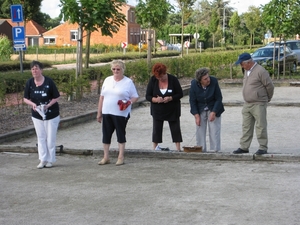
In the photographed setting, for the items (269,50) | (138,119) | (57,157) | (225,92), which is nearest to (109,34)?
(138,119)

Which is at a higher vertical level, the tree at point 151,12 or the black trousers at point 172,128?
the tree at point 151,12

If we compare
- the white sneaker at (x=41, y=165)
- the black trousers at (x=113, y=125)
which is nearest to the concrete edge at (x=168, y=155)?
the black trousers at (x=113, y=125)

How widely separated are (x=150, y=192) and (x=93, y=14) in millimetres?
11582

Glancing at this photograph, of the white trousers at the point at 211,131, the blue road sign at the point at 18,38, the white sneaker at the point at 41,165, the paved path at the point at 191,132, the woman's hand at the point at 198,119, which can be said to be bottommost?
the paved path at the point at 191,132

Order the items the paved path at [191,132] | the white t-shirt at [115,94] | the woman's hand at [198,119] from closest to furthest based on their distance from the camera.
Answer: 1. the white t-shirt at [115,94]
2. the woman's hand at [198,119]
3. the paved path at [191,132]

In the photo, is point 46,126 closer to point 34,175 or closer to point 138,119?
point 34,175

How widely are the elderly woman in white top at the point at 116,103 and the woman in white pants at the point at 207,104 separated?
1.12 m

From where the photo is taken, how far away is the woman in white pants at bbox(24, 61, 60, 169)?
31.4 feet

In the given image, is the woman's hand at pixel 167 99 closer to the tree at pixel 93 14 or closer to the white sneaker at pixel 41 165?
the white sneaker at pixel 41 165

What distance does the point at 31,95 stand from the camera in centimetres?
966

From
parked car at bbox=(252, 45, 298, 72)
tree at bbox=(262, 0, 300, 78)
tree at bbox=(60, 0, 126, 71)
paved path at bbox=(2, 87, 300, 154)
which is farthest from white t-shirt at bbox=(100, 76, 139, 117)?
parked car at bbox=(252, 45, 298, 72)

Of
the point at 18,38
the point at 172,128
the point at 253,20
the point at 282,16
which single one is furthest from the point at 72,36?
the point at 172,128

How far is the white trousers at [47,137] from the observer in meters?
9.64

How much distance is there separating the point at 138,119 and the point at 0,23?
2493 inches
